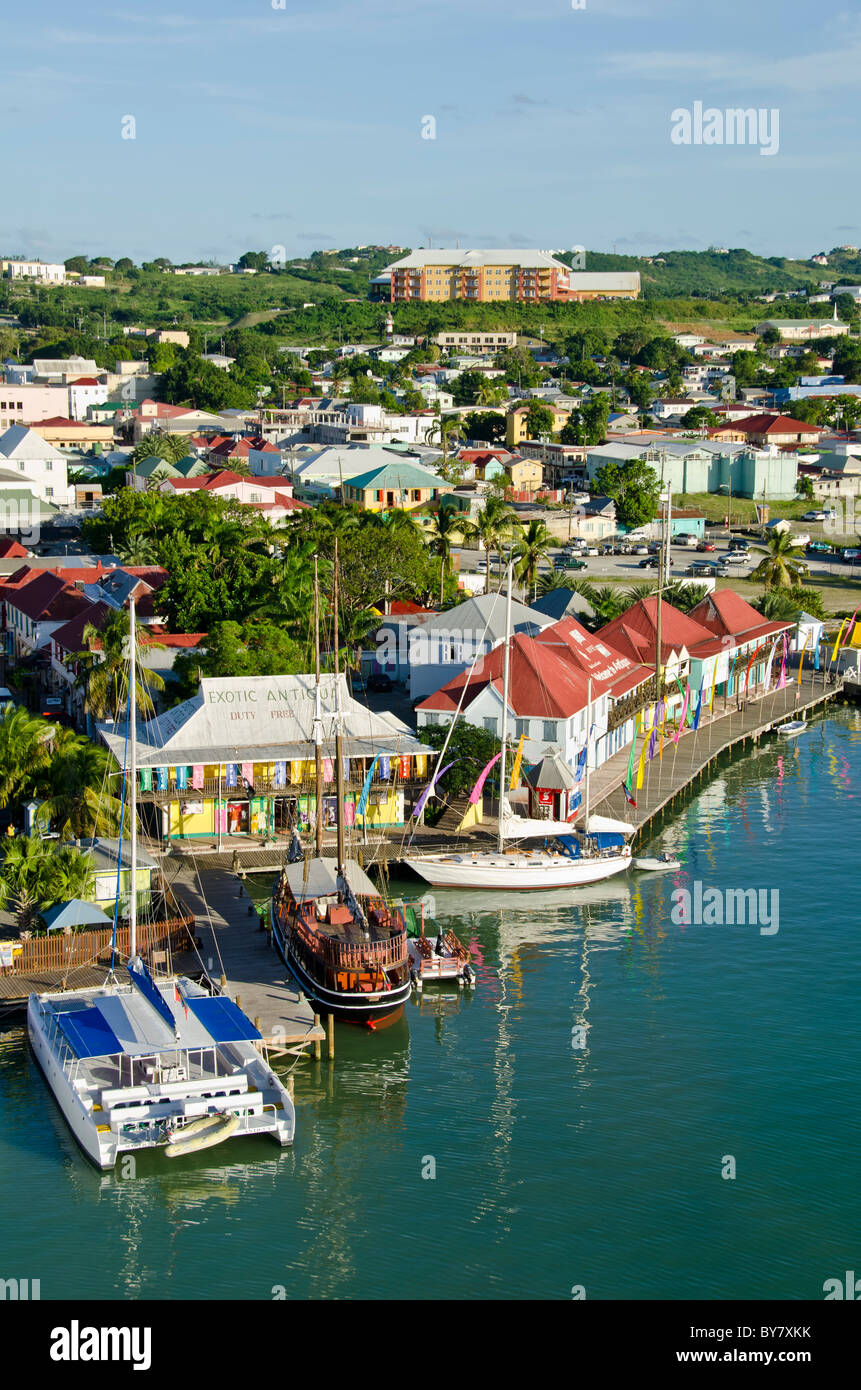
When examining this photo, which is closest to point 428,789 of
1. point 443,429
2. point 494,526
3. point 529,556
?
point 529,556

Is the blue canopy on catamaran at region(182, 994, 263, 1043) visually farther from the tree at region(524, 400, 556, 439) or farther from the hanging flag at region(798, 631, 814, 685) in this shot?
the tree at region(524, 400, 556, 439)

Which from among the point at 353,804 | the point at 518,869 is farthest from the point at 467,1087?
the point at 353,804

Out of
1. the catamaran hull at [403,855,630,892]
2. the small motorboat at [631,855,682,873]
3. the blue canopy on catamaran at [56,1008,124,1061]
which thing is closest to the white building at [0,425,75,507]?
the small motorboat at [631,855,682,873]

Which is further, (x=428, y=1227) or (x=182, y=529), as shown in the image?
(x=182, y=529)

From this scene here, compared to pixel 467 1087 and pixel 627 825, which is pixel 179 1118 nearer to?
pixel 467 1087

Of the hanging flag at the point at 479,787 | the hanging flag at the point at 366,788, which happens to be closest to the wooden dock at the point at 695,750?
the hanging flag at the point at 479,787
